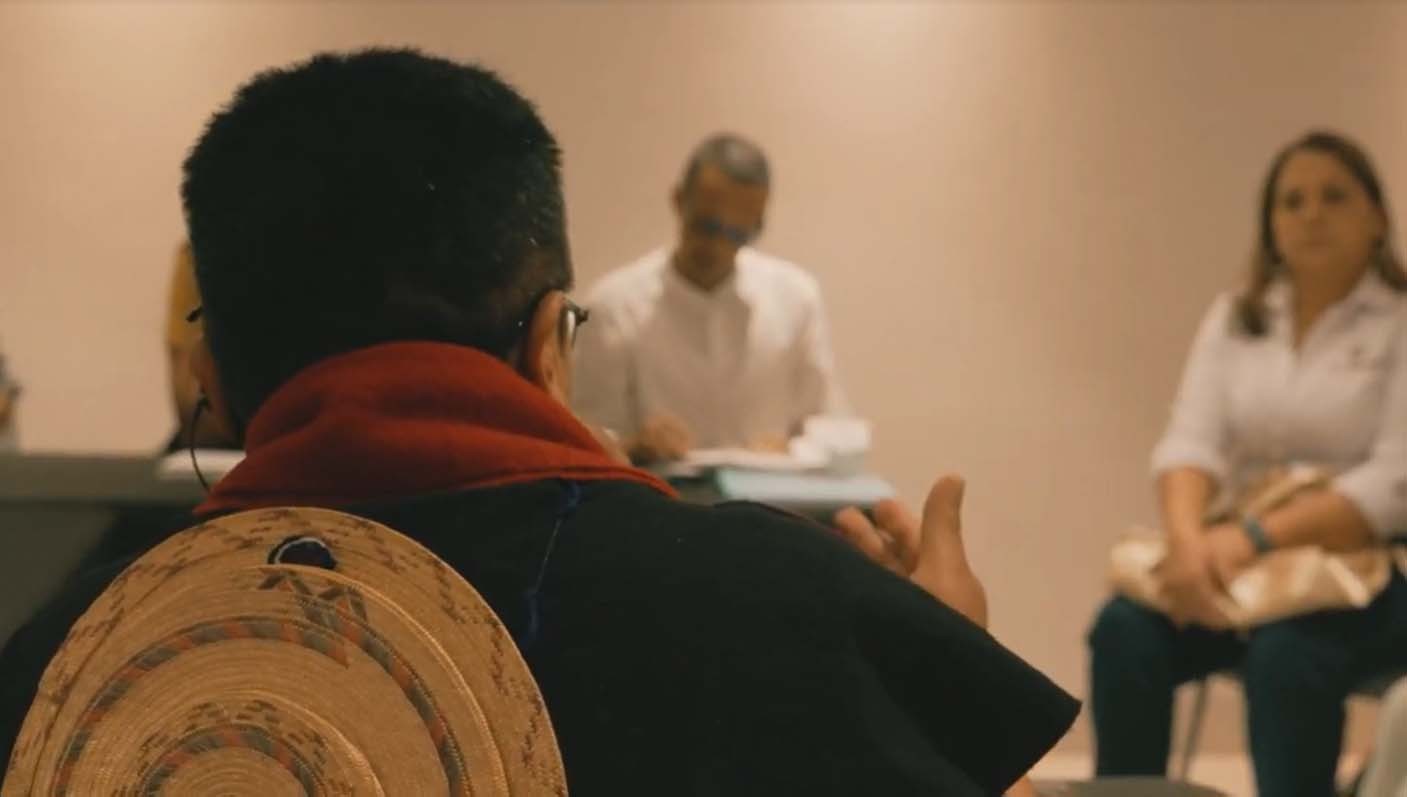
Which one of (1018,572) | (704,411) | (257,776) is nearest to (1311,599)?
(704,411)

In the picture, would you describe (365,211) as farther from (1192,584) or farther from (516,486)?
(1192,584)

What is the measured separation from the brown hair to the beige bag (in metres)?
0.29

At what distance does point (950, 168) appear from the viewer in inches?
151

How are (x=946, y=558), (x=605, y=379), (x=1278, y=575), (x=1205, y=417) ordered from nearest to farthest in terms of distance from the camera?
(x=946, y=558), (x=1278, y=575), (x=1205, y=417), (x=605, y=379)

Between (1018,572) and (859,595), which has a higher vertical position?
(859,595)

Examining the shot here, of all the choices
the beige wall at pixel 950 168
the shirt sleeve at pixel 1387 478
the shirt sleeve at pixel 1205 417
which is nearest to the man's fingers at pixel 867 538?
the shirt sleeve at pixel 1387 478

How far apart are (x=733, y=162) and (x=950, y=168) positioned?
1022 mm

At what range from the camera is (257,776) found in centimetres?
66

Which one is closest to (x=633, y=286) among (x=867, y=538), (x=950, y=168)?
(x=950, y=168)

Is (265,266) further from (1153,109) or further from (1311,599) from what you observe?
(1153,109)

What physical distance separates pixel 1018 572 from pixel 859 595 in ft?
10.8

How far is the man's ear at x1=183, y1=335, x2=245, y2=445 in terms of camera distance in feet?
2.81

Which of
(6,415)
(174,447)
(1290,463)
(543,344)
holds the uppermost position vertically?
(543,344)

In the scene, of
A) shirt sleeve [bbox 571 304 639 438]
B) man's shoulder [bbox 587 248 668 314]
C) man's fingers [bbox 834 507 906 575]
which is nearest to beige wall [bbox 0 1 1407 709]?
man's shoulder [bbox 587 248 668 314]
